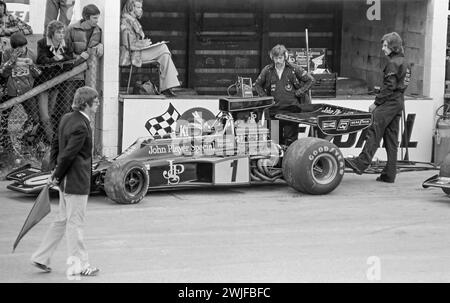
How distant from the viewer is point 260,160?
13.0 metres

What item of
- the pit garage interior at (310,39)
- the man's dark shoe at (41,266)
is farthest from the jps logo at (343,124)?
the man's dark shoe at (41,266)

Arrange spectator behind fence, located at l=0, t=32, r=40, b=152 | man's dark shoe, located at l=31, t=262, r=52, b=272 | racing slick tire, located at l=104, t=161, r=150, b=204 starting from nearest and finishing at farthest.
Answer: man's dark shoe, located at l=31, t=262, r=52, b=272 < racing slick tire, located at l=104, t=161, r=150, b=204 < spectator behind fence, located at l=0, t=32, r=40, b=152

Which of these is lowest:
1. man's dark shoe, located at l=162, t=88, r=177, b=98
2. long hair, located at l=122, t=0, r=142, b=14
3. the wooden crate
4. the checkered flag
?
the checkered flag

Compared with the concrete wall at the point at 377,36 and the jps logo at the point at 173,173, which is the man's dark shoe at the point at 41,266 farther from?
the concrete wall at the point at 377,36

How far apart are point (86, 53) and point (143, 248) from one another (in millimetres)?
5330

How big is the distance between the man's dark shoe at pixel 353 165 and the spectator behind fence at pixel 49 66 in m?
4.07

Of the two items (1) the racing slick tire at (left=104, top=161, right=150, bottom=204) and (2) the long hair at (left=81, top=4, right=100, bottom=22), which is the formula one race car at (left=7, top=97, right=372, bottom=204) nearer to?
(1) the racing slick tire at (left=104, top=161, right=150, bottom=204)

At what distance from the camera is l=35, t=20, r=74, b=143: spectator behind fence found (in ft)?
46.4

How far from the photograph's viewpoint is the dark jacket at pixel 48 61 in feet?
46.5

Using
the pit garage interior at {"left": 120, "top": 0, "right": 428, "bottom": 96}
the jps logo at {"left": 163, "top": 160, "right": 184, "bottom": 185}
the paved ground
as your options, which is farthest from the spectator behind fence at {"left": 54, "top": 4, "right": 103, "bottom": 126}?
the pit garage interior at {"left": 120, "top": 0, "right": 428, "bottom": 96}

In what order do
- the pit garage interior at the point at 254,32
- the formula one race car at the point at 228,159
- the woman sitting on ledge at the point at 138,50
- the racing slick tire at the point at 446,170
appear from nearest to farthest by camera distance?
the formula one race car at the point at 228,159, the racing slick tire at the point at 446,170, the woman sitting on ledge at the point at 138,50, the pit garage interior at the point at 254,32

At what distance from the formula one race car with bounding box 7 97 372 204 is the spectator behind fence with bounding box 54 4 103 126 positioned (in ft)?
6.67
